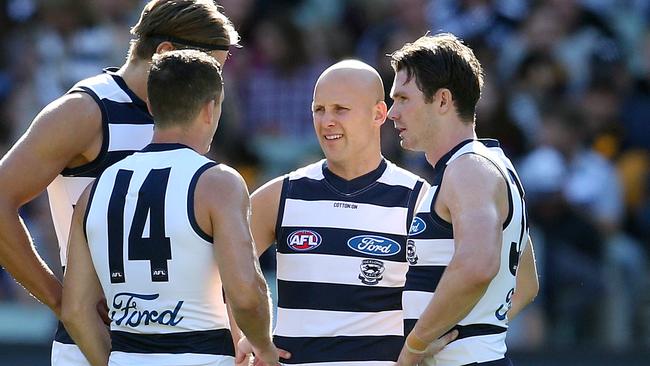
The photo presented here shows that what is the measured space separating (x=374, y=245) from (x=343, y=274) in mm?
177

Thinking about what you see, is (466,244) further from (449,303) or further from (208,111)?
(208,111)

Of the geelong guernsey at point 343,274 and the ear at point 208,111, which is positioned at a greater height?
the ear at point 208,111

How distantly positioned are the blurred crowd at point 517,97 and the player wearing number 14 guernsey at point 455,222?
367 cm

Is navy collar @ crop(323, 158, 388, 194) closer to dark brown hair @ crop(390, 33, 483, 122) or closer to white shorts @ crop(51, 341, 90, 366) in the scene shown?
dark brown hair @ crop(390, 33, 483, 122)

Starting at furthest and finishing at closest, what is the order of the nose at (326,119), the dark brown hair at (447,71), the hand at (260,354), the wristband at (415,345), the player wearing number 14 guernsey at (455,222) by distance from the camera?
1. the nose at (326,119)
2. the dark brown hair at (447,71)
3. the hand at (260,354)
4. the wristband at (415,345)
5. the player wearing number 14 guernsey at (455,222)

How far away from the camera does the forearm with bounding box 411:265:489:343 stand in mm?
4277

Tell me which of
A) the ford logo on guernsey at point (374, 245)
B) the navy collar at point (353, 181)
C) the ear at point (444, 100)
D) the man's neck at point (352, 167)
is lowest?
the ford logo on guernsey at point (374, 245)

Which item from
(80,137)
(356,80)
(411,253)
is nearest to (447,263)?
(411,253)

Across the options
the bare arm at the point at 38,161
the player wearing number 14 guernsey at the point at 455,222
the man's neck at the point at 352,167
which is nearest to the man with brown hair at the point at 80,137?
the bare arm at the point at 38,161

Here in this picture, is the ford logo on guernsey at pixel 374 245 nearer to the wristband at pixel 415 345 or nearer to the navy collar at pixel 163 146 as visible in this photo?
the wristband at pixel 415 345

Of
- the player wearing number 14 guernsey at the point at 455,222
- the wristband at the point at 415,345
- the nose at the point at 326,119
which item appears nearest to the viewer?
the player wearing number 14 guernsey at the point at 455,222

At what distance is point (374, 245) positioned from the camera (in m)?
5.02

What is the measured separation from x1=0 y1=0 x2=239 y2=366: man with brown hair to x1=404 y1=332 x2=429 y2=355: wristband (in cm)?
125

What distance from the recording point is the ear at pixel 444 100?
4.64 m
